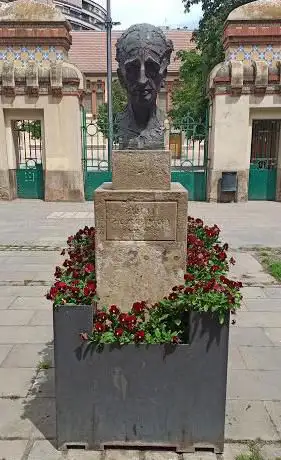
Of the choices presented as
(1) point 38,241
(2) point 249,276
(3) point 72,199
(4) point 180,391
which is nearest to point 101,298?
(4) point 180,391

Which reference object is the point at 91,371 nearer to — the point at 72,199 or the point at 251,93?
the point at 72,199

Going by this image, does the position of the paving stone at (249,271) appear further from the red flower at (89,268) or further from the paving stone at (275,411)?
the red flower at (89,268)

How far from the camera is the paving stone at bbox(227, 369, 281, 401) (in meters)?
3.58

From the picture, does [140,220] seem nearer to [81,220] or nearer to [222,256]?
Answer: [222,256]

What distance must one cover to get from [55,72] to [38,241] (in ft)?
20.9

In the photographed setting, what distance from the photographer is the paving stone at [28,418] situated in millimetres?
3104

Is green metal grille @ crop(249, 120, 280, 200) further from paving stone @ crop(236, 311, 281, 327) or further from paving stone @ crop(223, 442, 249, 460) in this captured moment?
paving stone @ crop(223, 442, 249, 460)

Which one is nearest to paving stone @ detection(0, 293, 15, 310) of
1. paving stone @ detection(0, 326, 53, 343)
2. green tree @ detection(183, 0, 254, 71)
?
paving stone @ detection(0, 326, 53, 343)

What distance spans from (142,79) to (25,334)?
9.74ft

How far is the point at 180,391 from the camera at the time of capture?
2.82 metres

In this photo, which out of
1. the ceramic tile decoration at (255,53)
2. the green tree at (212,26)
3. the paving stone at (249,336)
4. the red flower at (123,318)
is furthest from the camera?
the green tree at (212,26)

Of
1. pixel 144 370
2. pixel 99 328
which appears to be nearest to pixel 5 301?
pixel 99 328

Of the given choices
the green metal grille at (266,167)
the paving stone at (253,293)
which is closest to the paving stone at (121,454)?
the paving stone at (253,293)

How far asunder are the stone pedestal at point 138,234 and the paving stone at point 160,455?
3.37ft
